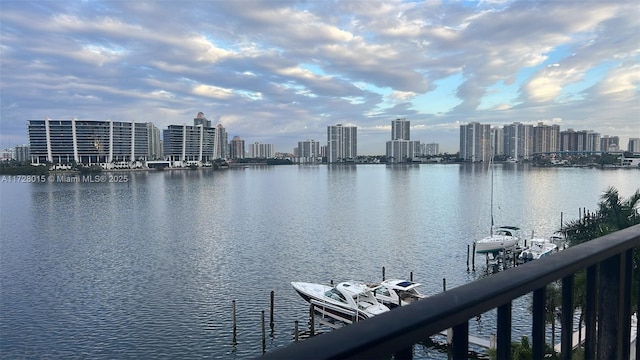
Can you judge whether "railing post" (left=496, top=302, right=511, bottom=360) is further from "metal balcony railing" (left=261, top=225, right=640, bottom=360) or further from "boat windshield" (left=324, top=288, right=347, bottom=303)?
"boat windshield" (left=324, top=288, right=347, bottom=303)

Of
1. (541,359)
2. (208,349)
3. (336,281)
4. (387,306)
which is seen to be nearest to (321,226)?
(336,281)

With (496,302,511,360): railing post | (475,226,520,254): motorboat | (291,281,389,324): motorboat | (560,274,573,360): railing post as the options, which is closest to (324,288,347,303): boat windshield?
(291,281,389,324): motorboat

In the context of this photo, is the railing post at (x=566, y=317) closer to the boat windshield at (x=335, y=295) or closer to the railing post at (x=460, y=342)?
the railing post at (x=460, y=342)

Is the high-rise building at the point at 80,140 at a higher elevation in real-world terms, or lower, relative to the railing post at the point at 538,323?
higher

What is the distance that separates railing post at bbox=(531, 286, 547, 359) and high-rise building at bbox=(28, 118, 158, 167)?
615ft

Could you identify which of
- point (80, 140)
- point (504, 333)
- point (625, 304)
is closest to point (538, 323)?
point (504, 333)

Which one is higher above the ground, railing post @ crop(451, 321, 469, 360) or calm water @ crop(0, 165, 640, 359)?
railing post @ crop(451, 321, 469, 360)

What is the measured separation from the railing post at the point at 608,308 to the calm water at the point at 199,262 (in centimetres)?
1642

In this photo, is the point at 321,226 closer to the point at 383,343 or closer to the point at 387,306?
the point at 387,306

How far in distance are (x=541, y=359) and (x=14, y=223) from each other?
61.9 meters

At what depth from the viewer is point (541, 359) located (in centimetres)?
169

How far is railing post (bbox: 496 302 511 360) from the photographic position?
1444mm

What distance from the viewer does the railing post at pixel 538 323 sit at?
1.57m

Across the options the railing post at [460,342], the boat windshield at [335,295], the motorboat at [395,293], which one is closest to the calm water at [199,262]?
the boat windshield at [335,295]
